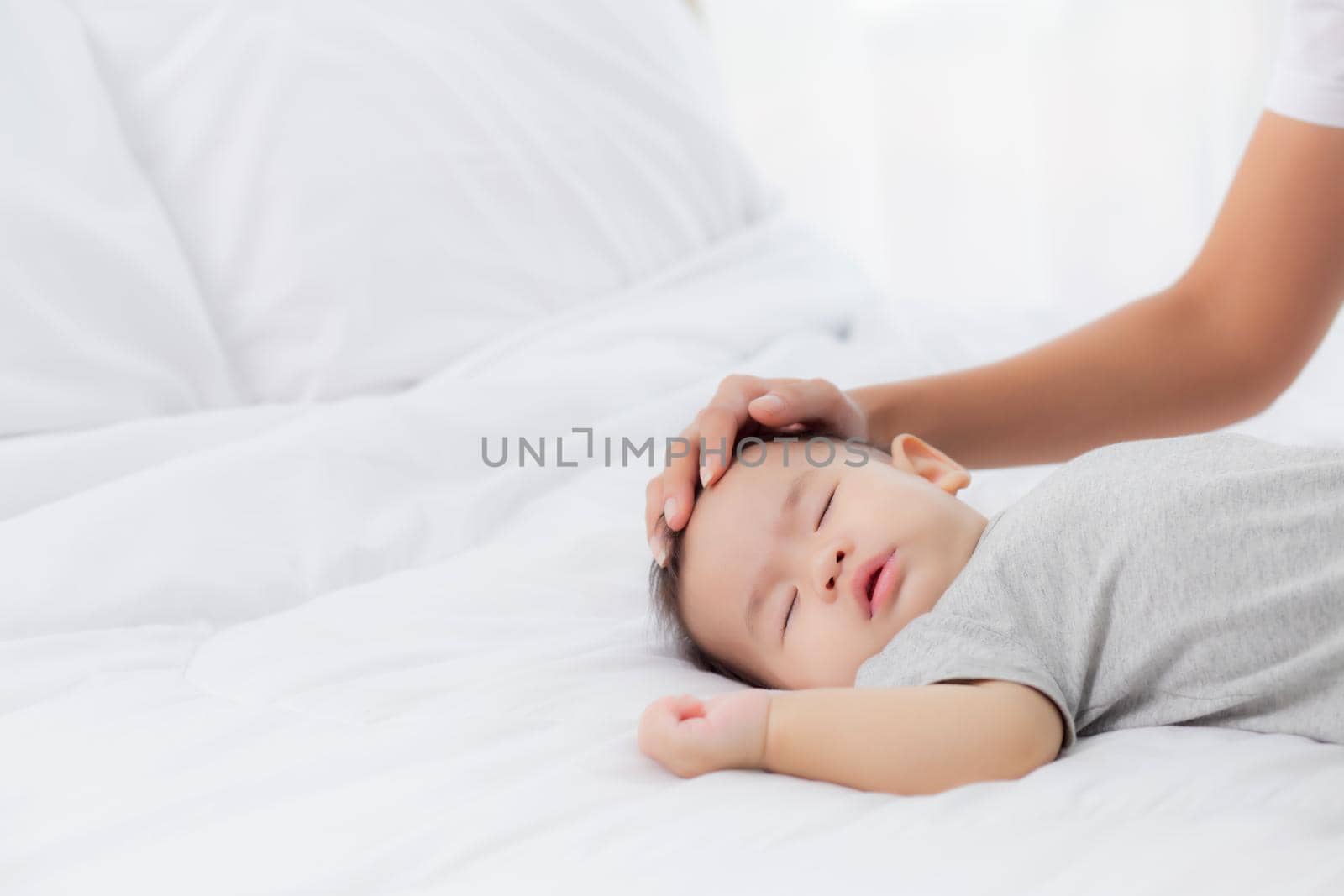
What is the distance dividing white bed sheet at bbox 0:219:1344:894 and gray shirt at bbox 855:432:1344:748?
0.11ft

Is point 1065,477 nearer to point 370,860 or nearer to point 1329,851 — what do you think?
point 1329,851

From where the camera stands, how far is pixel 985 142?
9.29 feet

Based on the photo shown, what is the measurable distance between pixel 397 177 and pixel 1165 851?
44.7 inches

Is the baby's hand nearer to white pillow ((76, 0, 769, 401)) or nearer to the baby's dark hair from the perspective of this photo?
the baby's dark hair

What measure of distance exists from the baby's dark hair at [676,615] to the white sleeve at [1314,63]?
1.68ft

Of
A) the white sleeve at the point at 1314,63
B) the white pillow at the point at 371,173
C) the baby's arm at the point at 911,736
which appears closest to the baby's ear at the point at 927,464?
the baby's arm at the point at 911,736

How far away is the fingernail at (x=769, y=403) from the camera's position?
0.94m

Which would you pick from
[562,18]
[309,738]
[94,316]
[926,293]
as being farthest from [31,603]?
[926,293]

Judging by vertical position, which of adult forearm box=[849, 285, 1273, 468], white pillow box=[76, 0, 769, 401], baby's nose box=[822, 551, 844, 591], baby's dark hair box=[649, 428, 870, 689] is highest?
white pillow box=[76, 0, 769, 401]

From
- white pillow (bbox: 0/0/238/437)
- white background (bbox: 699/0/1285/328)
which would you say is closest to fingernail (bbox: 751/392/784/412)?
white pillow (bbox: 0/0/238/437)

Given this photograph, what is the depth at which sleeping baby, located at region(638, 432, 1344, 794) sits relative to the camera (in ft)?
2.19

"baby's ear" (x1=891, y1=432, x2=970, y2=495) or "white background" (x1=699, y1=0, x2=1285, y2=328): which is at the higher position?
"white background" (x1=699, y1=0, x2=1285, y2=328)

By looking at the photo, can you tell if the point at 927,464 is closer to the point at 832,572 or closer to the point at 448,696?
the point at 832,572

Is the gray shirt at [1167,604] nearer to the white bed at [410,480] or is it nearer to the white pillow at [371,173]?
the white bed at [410,480]
